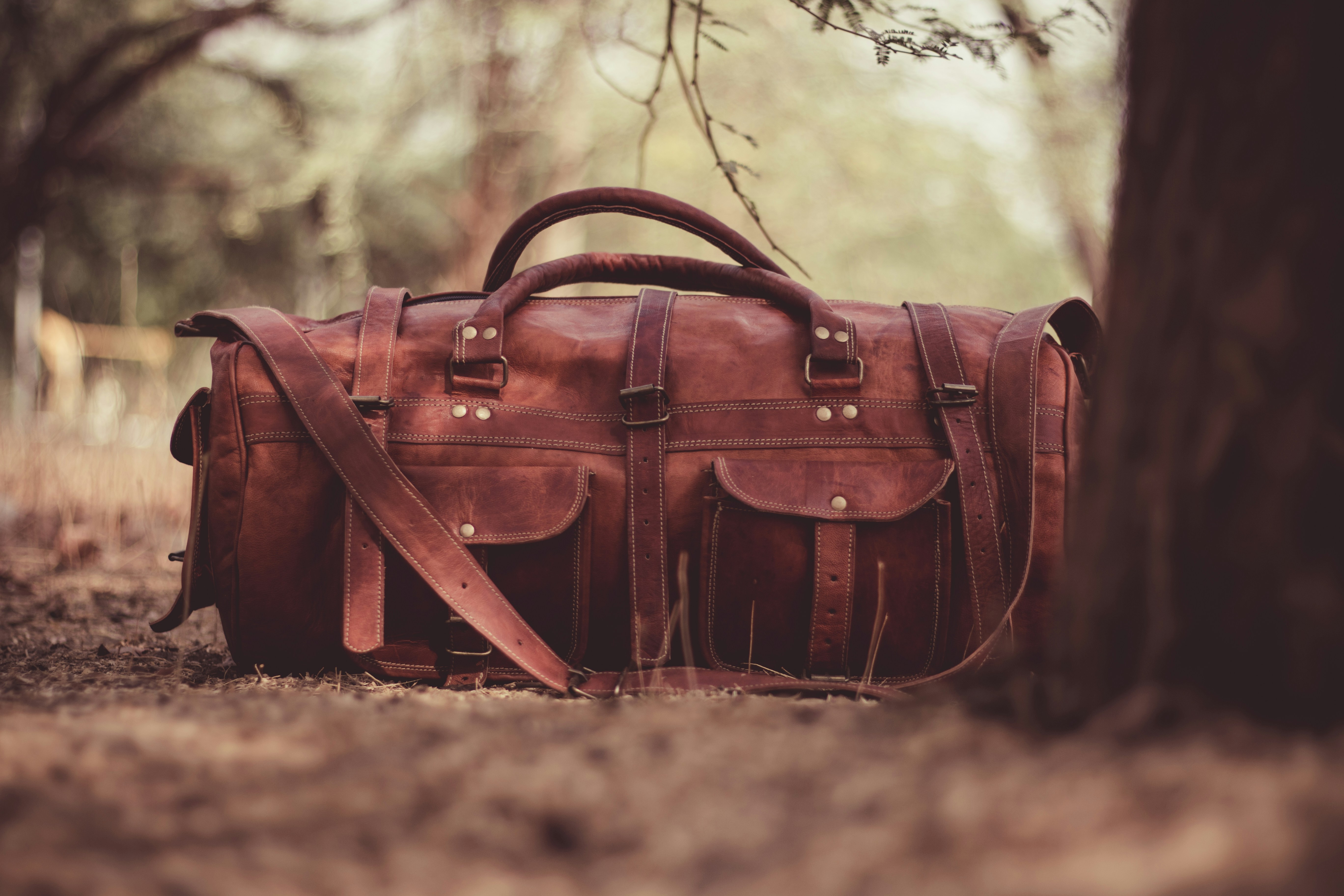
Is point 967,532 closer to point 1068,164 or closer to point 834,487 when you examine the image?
point 834,487

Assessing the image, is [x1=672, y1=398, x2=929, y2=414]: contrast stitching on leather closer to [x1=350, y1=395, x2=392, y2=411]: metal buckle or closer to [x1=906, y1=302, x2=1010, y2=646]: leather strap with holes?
[x1=906, y1=302, x2=1010, y2=646]: leather strap with holes

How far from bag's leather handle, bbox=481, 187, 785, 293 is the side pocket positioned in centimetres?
61

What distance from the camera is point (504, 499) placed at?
2047mm

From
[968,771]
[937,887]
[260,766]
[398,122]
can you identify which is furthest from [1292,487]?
[398,122]

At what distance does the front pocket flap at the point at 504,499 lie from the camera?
2018 millimetres

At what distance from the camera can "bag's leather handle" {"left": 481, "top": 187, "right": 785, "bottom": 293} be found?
7.82 feet

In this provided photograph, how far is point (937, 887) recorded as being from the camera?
2.13 feet

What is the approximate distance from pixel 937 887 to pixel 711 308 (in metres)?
1.77

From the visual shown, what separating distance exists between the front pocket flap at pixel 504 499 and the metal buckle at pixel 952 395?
781 mm

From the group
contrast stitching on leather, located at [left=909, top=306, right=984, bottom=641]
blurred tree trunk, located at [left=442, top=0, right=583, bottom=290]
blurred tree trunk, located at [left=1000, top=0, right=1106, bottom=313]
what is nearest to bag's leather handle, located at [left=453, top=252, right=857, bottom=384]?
contrast stitching on leather, located at [left=909, top=306, right=984, bottom=641]

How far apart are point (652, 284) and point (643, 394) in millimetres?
522

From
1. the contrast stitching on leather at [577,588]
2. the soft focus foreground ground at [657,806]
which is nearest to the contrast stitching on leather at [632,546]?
the contrast stitching on leather at [577,588]

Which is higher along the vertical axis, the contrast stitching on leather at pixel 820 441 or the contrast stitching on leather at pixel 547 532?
the contrast stitching on leather at pixel 820 441

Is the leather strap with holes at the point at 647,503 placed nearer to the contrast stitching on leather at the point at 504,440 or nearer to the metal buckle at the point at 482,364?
the contrast stitching on leather at the point at 504,440
